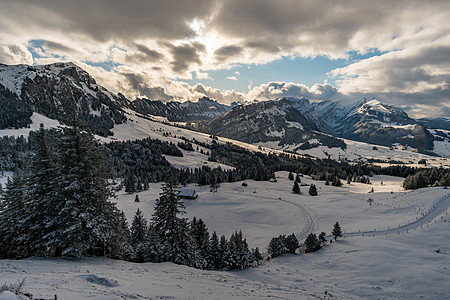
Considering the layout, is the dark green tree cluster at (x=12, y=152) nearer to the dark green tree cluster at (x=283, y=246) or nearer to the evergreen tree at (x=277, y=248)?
the evergreen tree at (x=277, y=248)

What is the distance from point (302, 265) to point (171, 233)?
22448 mm

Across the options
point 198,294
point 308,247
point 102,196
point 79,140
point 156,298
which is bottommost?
point 308,247

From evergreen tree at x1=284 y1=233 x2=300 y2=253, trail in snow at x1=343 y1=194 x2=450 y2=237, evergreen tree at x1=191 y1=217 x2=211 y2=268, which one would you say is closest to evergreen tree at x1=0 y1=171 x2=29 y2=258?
evergreen tree at x1=191 y1=217 x2=211 y2=268

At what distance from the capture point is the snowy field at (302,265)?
14516mm

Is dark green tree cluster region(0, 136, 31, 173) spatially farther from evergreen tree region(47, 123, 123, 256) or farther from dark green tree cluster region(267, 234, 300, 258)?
dark green tree cluster region(267, 234, 300, 258)

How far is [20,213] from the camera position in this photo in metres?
25.0

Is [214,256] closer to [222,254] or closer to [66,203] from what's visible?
[222,254]

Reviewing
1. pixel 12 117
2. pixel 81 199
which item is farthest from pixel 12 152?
pixel 81 199

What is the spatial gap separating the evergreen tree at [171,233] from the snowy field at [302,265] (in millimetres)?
3507

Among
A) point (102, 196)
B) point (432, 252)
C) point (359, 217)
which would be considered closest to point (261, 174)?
point (359, 217)

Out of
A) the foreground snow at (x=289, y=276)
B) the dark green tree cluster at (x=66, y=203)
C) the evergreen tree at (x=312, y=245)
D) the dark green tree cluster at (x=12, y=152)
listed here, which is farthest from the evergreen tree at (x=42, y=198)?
the dark green tree cluster at (x=12, y=152)

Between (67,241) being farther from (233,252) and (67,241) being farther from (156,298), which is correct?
(233,252)

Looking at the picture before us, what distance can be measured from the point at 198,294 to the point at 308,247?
109 feet

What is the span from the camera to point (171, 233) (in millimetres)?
30156
